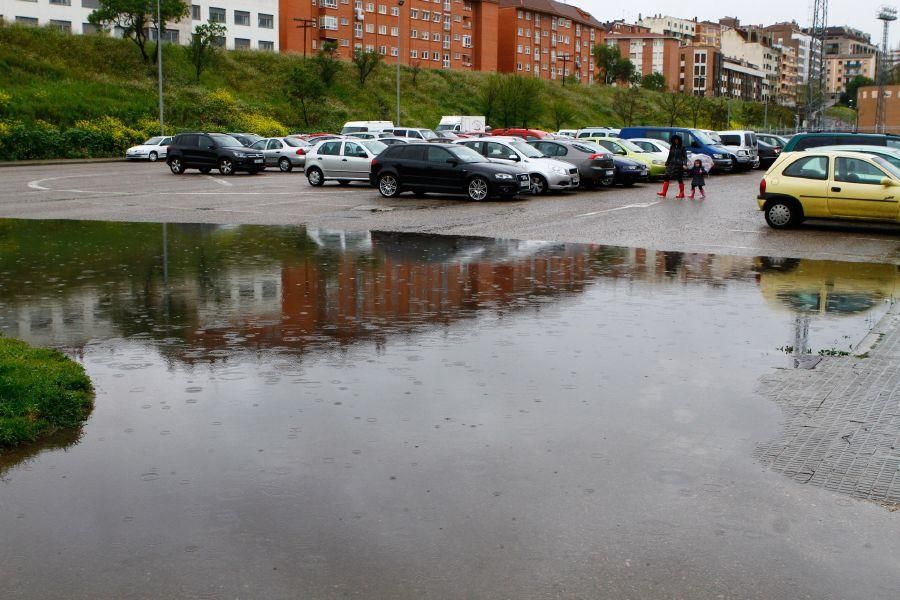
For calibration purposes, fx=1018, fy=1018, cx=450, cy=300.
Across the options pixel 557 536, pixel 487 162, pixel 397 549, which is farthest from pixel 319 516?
pixel 487 162

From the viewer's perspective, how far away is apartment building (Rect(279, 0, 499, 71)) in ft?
342

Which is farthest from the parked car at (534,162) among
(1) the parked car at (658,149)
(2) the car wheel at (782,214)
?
(2) the car wheel at (782,214)

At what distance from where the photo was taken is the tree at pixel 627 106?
9738 centimetres

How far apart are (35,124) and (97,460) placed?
52.7 meters

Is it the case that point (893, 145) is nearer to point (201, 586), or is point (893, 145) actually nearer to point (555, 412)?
point (555, 412)

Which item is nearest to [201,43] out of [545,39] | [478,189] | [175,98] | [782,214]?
[175,98]

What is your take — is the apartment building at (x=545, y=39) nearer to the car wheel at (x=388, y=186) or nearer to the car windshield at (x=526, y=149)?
the car windshield at (x=526, y=149)

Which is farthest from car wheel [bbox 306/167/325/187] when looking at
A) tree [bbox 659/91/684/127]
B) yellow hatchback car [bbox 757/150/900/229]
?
tree [bbox 659/91/684/127]

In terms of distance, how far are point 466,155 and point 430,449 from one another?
21468 mm

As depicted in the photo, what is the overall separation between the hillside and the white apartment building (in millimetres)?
9279

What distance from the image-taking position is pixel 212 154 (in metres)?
37.9

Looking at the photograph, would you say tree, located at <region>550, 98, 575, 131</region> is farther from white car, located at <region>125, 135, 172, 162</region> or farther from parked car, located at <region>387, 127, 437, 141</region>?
white car, located at <region>125, 135, 172, 162</region>

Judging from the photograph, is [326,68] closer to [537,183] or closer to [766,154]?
[766,154]

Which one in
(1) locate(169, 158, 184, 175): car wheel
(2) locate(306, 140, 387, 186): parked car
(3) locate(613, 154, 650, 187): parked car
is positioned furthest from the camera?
(1) locate(169, 158, 184, 175): car wheel
